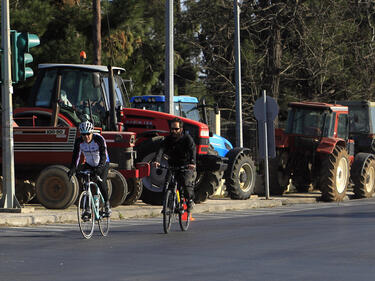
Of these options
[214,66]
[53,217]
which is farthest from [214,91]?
[53,217]

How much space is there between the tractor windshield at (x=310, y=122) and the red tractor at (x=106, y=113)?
5790 mm

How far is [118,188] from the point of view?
2092cm

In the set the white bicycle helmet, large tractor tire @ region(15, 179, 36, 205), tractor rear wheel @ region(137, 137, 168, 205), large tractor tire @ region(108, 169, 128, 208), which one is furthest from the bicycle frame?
tractor rear wheel @ region(137, 137, 168, 205)

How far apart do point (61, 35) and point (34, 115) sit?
1440cm

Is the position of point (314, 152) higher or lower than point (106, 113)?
lower

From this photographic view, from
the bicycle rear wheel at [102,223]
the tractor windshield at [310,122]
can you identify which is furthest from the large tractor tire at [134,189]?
the tractor windshield at [310,122]

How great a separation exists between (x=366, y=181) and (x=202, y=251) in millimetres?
16237

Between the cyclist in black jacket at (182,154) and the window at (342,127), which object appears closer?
the cyclist in black jacket at (182,154)

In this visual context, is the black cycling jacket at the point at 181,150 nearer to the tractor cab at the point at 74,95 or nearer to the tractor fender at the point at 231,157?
the tractor cab at the point at 74,95

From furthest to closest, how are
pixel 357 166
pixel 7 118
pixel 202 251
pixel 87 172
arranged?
pixel 357 166 → pixel 7 118 → pixel 87 172 → pixel 202 251

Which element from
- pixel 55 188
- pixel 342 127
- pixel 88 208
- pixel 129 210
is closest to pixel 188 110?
pixel 342 127

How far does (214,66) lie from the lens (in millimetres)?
40188

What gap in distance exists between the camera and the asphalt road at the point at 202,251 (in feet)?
35.7

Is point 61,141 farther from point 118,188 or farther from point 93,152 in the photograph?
point 93,152
